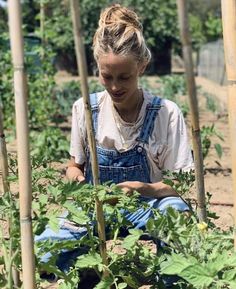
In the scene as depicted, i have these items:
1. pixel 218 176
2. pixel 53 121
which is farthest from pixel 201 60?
pixel 218 176

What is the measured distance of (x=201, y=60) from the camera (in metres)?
24.1

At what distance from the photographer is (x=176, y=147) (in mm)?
2445

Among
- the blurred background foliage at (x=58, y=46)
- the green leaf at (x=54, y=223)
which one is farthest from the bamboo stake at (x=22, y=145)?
the blurred background foliage at (x=58, y=46)

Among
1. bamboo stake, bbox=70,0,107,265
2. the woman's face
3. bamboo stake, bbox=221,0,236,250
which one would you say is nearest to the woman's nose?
the woman's face

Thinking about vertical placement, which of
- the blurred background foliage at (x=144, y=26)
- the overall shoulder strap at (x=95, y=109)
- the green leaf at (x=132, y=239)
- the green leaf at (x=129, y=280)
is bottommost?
the green leaf at (x=129, y=280)

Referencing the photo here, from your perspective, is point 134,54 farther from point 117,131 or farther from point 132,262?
point 132,262

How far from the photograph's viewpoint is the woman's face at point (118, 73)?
2.25 meters

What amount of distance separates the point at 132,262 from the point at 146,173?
1.81 feet

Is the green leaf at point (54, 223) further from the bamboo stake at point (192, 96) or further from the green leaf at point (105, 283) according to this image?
the bamboo stake at point (192, 96)

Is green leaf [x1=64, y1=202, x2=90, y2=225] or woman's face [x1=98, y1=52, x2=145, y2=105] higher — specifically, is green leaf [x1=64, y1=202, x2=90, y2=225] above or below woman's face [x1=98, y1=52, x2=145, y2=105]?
below

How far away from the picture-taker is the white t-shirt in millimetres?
2451

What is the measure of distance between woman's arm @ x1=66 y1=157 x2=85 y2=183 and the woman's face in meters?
0.33

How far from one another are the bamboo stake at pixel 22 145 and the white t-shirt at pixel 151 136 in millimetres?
807

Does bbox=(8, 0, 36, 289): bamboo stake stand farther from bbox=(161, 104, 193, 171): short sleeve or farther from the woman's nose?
bbox=(161, 104, 193, 171): short sleeve
